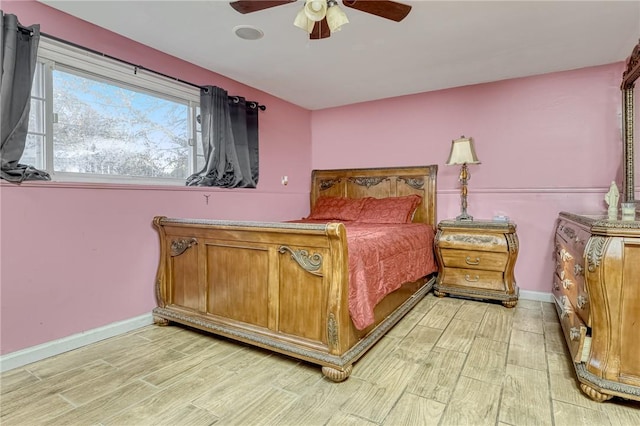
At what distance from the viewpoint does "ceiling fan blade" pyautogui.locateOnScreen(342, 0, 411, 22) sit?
1.76 m

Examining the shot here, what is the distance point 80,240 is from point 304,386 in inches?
70.2

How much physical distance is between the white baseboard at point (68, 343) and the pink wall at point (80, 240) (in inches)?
1.5

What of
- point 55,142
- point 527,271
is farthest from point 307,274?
point 527,271

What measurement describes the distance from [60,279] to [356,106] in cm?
354

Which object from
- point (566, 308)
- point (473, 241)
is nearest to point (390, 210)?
point (473, 241)

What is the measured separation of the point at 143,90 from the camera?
9.00 ft

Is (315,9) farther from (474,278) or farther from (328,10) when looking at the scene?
(474,278)

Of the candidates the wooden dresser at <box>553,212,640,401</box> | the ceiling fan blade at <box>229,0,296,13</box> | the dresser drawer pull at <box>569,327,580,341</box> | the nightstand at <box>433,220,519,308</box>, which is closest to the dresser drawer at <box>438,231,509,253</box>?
the nightstand at <box>433,220,519,308</box>

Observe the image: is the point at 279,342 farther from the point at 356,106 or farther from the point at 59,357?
the point at 356,106

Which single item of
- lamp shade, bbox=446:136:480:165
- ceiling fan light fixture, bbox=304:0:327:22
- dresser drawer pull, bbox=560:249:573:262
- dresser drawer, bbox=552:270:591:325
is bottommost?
dresser drawer, bbox=552:270:591:325

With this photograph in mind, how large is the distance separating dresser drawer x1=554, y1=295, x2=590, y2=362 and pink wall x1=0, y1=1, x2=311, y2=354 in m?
2.86

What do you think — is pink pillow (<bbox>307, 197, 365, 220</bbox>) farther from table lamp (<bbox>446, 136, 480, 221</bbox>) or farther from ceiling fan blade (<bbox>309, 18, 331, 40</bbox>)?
ceiling fan blade (<bbox>309, 18, 331, 40</bbox>)

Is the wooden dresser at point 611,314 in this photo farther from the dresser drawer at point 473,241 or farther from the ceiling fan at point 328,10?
the ceiling fan at point 328,10

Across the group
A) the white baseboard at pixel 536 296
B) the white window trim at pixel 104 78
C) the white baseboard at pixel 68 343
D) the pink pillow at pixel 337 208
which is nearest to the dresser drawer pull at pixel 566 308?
the white baseboard at pixel 536 296
